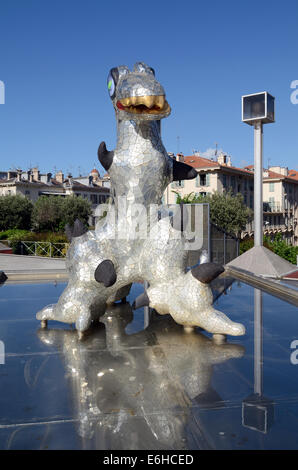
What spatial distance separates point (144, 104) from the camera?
14.5 feet

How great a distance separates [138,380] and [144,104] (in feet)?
9.36

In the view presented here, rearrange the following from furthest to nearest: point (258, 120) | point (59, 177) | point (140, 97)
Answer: point (59, 177) < point (258, 120) < point (140, 97)

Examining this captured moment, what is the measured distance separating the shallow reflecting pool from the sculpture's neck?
7.70ft

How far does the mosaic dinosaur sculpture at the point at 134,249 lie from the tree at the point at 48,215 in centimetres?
2974

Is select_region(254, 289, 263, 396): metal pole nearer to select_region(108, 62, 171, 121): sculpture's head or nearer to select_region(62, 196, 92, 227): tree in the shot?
select_region(108, 62, 171, 121): sculpture's head

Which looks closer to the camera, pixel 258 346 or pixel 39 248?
pixel 258 346

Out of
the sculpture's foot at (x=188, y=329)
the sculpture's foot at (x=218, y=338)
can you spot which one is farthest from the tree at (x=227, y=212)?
the sculpture's foot at (x=218, y=338)

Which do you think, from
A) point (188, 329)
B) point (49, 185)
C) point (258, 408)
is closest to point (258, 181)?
point (188, 329)

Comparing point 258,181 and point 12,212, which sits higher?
point 258,181

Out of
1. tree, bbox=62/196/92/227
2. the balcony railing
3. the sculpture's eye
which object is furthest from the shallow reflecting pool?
the balcony railing

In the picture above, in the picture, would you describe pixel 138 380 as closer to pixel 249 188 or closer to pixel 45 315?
pixel 45 315

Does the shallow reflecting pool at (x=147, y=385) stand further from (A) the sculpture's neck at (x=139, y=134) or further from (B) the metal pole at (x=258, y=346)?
(A) the sculpture's neck at (x=139, y=134)

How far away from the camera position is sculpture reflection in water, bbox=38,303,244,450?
2771 millimetres
